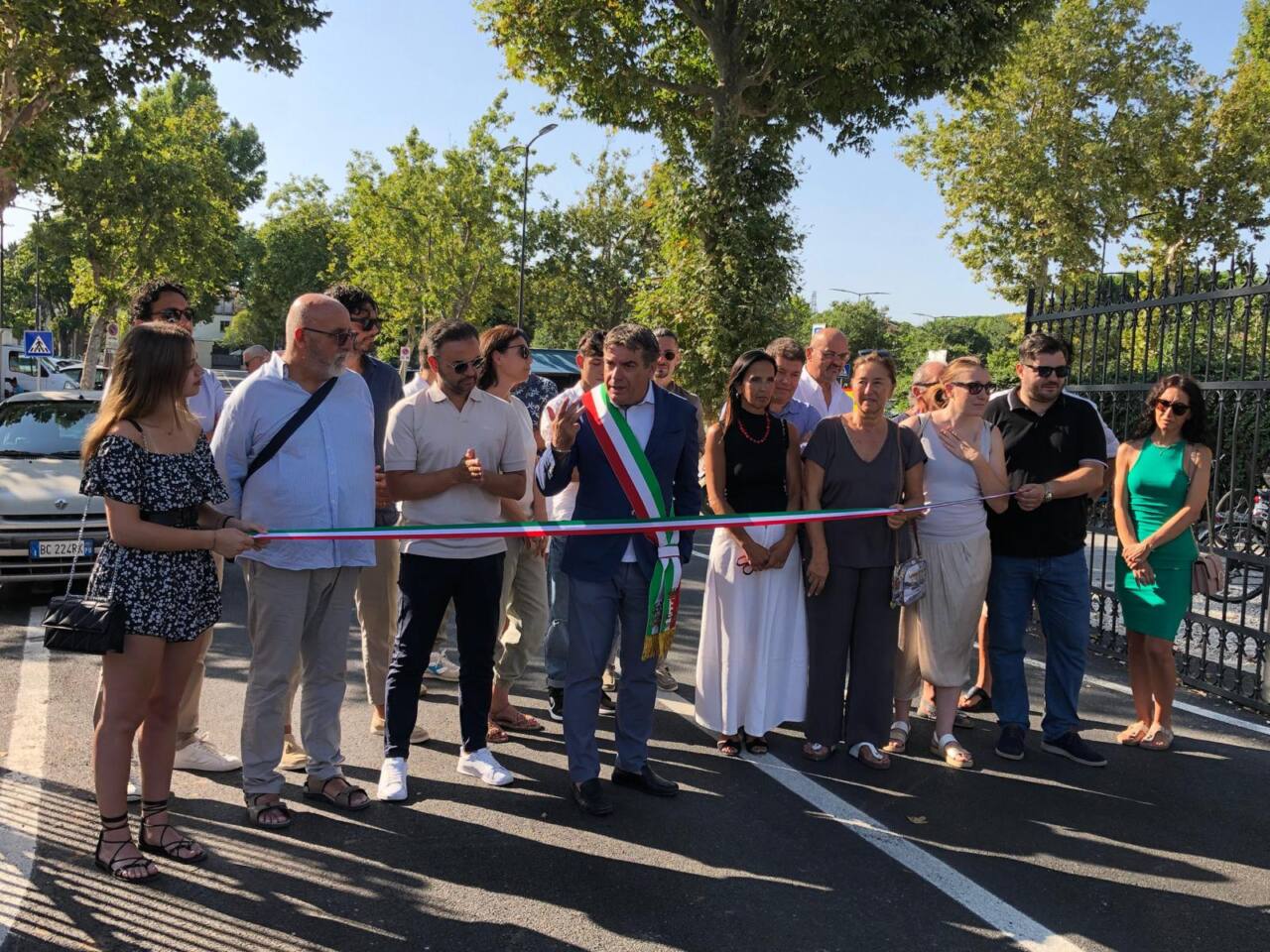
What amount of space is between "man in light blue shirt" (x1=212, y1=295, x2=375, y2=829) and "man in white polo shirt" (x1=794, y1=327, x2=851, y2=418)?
3.05m

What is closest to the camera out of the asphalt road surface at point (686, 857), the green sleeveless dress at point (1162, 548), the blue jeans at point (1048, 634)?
the asphalt road surface at point (686, 857)

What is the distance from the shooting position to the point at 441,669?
21.5ft

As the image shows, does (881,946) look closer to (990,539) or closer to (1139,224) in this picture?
(990,539)

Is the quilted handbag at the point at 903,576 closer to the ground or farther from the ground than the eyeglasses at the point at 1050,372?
closer to the ground

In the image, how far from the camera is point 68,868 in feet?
12.3

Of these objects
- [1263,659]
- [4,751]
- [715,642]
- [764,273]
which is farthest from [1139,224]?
[4,751]

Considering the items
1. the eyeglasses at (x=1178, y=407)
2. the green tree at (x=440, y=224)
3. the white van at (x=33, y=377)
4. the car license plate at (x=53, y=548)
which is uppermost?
the green tree at (x=440, y=224)

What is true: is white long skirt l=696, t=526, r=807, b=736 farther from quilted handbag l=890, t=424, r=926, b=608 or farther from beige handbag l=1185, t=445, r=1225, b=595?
beige handbag l=1185, t=445, r=1225, b=595

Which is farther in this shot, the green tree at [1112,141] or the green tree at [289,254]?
the green tree at [289,254]

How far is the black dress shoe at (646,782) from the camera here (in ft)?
15.3

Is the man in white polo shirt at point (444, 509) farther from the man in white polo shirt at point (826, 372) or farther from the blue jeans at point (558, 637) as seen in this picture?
the man in white polo shirt at point (826, 372)

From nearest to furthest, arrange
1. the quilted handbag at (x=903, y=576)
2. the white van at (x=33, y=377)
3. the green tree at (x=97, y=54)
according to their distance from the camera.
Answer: the quilted handbag at (x=903, y=576) < the green tree at (x=97, y=54) < the white van at (x=33, y=377)

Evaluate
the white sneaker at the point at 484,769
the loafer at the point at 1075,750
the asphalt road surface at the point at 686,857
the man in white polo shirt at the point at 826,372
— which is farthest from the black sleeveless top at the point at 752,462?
the loafer at the point at 1075,750

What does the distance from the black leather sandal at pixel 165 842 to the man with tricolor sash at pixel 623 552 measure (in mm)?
1556
